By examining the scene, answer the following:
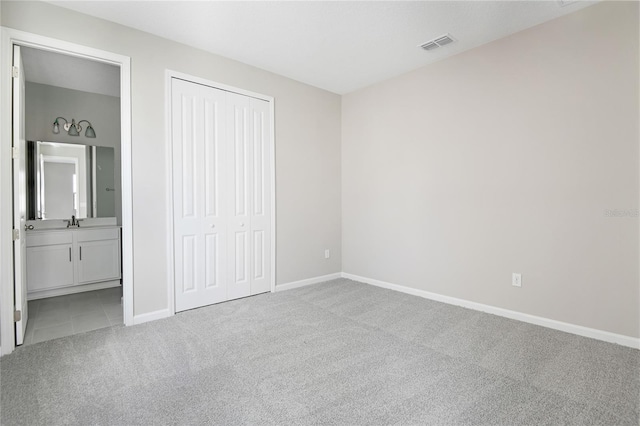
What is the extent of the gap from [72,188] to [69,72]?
152cm

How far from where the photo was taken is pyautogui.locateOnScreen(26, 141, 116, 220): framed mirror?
4.01 m

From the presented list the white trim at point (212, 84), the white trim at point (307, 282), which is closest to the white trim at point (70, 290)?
the white trim at point (307, 282)

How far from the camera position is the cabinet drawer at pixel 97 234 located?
4105 mm

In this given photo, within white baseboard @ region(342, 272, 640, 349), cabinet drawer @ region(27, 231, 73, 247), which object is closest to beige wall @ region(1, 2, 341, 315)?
white baseboard @ region(342, 272, 640, 349)

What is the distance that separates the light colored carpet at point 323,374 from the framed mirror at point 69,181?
2.29 m

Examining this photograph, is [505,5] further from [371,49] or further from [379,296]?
[379,296]

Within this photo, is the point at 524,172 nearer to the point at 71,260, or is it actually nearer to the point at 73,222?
the point at 71,260

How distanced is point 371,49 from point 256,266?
280 cm

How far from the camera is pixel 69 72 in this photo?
364 cm

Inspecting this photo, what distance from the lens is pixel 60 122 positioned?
417cm

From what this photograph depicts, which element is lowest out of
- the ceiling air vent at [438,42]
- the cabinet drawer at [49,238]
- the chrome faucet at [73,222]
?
the cabinet drawer at [49,238]

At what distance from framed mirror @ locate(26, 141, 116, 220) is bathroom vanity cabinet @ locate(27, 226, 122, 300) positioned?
35 cm

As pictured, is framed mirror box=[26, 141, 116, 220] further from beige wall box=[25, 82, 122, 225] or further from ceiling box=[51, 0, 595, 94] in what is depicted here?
ceiling box=[51, 0, 595, 94]

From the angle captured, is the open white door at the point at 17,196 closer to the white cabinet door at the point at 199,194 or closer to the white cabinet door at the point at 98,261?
the white cabinet door at the point at 199,194
